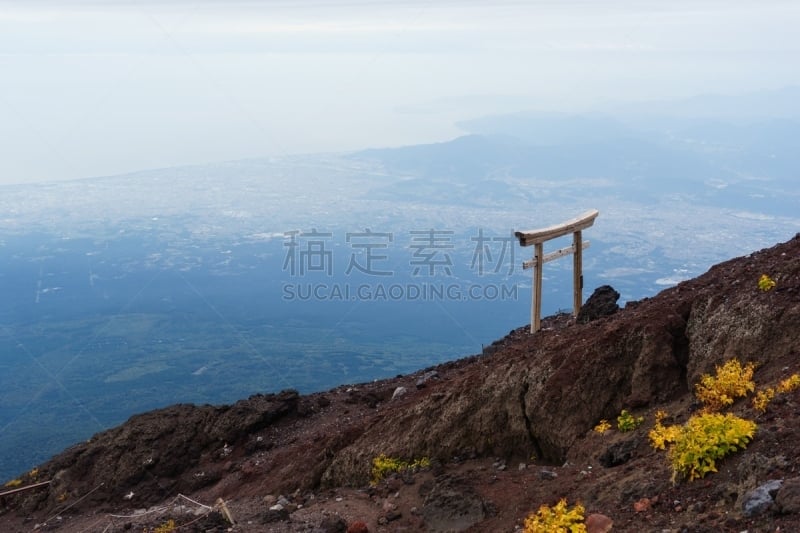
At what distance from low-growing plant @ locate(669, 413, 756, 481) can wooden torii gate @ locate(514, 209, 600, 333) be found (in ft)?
25.2

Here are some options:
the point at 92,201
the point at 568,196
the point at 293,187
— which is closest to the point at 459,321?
the point at 568,196

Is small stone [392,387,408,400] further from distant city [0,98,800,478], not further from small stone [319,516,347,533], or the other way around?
distant city [0,98,800,478]

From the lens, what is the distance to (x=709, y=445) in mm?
7227

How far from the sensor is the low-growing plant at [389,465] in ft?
35.6

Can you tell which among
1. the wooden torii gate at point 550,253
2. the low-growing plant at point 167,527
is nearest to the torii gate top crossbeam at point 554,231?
the wooden torii gate at point 550,253

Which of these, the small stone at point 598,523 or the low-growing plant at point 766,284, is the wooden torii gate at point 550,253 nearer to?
the low-growing plant at point 766,284

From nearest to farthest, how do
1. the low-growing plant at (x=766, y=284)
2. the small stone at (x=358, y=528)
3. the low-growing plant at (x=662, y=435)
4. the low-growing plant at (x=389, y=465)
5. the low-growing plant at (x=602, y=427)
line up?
the low-growing plant at (x=662, y=435)
the small stone at (x=358, y=528)
the low-growing plant at (x=602, y=427)
the low-growing plant at (x=766, y=284)
the low-growing plant at (x=389, y=465)

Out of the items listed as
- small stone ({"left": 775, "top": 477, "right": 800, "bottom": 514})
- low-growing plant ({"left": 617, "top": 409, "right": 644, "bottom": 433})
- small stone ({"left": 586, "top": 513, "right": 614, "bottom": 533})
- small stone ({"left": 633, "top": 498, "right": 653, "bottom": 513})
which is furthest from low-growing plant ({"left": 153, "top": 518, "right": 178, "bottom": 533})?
small stone ({"left": 775, "top": 477, "right": 800, "bottom": 514})

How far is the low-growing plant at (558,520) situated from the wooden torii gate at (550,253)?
768 centimetres

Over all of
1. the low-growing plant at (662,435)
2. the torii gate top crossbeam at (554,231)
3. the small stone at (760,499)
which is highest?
the torii gate top crossbeam at (554,231)

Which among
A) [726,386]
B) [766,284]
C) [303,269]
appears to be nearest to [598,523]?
[726,386]

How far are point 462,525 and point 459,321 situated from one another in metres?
76.8

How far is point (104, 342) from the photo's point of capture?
7806 cm

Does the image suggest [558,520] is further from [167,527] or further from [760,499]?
[167,527]
